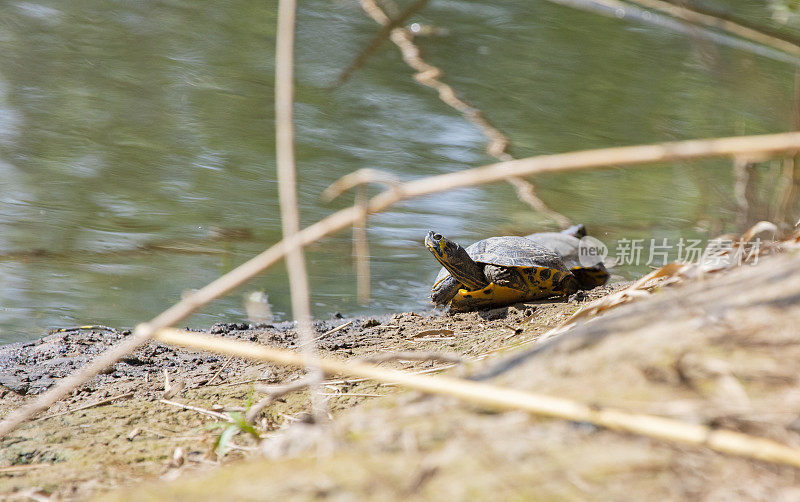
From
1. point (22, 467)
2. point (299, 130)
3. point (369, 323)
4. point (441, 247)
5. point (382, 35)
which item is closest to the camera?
point (382, 35)

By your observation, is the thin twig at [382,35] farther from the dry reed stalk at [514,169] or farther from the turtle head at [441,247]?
the turtle head at [441,247]

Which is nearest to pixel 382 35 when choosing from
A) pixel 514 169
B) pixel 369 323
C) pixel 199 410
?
pixel 514 169

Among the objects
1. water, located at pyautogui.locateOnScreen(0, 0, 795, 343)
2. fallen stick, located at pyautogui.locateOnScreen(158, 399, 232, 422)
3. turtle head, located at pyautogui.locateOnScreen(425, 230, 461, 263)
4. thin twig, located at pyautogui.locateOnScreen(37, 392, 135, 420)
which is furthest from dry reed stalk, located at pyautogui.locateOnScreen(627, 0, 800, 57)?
water, located at pyautogui.locateOnScreen(0, 0, 795, 343)

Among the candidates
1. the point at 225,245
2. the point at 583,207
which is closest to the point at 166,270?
the point at 225,245

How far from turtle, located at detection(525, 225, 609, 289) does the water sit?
48 cm

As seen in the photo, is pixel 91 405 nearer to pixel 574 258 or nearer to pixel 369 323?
pixel 369 323

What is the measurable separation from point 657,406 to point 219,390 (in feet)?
6.22

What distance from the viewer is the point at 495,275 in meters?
4.36

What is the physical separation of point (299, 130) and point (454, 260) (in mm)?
2291

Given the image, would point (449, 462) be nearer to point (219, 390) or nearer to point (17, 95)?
point (219, 390)

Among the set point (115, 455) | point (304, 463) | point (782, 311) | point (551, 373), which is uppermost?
point (782, 311)

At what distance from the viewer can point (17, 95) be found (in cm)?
584

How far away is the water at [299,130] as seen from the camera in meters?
4.86

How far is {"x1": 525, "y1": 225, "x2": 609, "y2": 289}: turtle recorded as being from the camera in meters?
4.71
